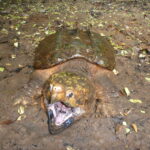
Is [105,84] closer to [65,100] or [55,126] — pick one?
[65,100]

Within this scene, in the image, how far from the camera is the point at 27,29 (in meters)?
4.63

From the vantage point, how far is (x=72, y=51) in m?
2.84

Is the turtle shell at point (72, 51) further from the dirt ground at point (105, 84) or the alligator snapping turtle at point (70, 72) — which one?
the dirt ground at point (105, 84)

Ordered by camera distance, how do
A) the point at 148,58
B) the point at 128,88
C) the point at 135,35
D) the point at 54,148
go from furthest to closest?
the point at 135,35, the point at 148,58, the point at 128,88, the point at 54,148

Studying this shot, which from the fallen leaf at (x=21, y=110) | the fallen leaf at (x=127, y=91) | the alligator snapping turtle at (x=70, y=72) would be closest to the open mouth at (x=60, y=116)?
the alligator snapping turtle at (x=70, y=72)

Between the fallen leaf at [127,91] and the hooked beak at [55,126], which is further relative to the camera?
A: the fallen leaf at [127,91]

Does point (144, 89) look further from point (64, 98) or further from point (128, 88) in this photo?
point (64, 98)

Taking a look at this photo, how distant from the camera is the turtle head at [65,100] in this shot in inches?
85.3

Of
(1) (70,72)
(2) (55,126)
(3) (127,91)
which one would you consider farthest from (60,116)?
(3) (127,91)

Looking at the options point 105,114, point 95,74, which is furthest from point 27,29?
point 105,114

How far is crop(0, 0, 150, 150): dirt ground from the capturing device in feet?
7.07

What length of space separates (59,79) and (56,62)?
570 millimetres

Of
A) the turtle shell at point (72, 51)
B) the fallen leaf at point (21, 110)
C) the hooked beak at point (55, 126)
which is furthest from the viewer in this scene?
the turtle shell at point (72, 51)

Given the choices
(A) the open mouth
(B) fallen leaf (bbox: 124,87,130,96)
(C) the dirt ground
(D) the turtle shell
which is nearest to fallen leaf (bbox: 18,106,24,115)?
(C) the dirt ground
